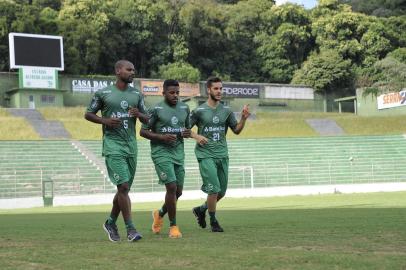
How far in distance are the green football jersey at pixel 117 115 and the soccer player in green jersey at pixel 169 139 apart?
0.64 m

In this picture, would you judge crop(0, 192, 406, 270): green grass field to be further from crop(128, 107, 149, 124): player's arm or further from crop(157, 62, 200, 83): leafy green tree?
crop(157, 62, 200, 83): leafy green tree

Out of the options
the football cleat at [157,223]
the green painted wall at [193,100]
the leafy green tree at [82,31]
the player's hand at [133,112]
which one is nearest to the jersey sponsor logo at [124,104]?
the player's hand at [133,112]

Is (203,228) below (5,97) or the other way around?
below

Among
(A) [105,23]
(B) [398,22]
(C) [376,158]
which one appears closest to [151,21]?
(A) [105,23]

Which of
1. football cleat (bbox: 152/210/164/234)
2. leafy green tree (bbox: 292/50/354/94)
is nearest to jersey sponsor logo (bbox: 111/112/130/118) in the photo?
football cleat (bbox: 152/210/164/234)

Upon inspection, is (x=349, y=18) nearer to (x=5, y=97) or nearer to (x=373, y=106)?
(x=373, y=106)

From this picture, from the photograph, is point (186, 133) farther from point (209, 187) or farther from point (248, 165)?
point (248, 165)

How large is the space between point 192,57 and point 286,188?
160 ft

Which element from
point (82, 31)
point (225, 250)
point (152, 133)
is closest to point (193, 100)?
point (82, 31)

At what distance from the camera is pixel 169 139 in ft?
28.6

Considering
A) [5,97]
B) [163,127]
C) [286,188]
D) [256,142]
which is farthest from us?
[5,97]

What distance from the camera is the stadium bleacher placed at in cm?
3167

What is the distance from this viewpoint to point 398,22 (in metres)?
86.1

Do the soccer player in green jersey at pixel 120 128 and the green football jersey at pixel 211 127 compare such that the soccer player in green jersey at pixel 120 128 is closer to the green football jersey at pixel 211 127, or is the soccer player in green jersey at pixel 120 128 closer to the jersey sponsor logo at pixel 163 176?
the jersey sponsor logo at pixel 163 176
